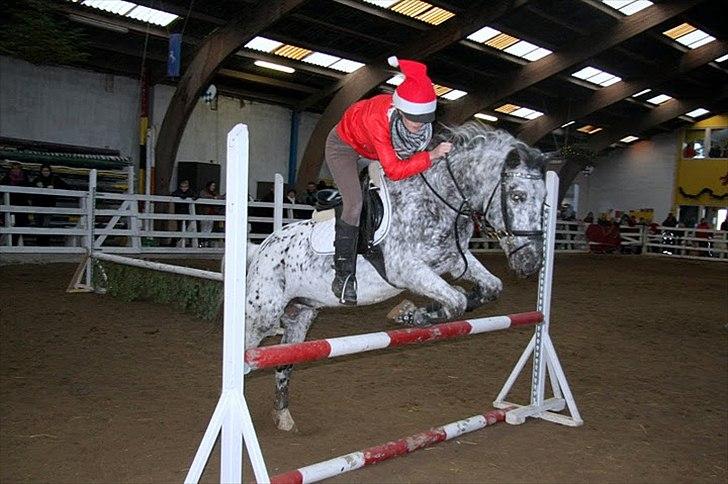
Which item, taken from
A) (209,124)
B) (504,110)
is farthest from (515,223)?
(504,110)

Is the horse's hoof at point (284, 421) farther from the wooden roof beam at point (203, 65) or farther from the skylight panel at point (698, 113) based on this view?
the skylight panel at point (698, 113)

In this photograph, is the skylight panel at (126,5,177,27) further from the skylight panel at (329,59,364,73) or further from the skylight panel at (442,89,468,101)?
the skylight panel at (442,89,468,101)

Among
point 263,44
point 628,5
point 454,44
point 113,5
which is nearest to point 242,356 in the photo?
point 113,5

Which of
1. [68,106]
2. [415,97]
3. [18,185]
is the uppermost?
Result: [68,106]

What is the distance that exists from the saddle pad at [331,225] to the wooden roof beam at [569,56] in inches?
474

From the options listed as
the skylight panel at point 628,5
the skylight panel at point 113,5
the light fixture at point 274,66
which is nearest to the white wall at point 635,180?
the skylight panel at point 628,5

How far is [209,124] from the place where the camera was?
55.5 ft

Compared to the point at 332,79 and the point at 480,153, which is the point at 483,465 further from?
the point at 332,79

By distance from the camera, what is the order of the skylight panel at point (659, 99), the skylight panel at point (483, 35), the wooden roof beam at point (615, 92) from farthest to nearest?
the skylight panel at point (659, 99), the wooden roof beam at point (615, 92), the skylight panel at point (483, 35)

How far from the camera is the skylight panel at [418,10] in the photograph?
13.5 m

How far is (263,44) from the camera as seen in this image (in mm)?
15094

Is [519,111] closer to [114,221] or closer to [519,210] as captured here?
[114,221]

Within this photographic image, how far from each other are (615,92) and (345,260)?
766 inches

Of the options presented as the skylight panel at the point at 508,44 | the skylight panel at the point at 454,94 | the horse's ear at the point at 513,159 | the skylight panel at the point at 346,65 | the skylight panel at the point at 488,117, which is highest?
the skylight panel at the point at 508,44
